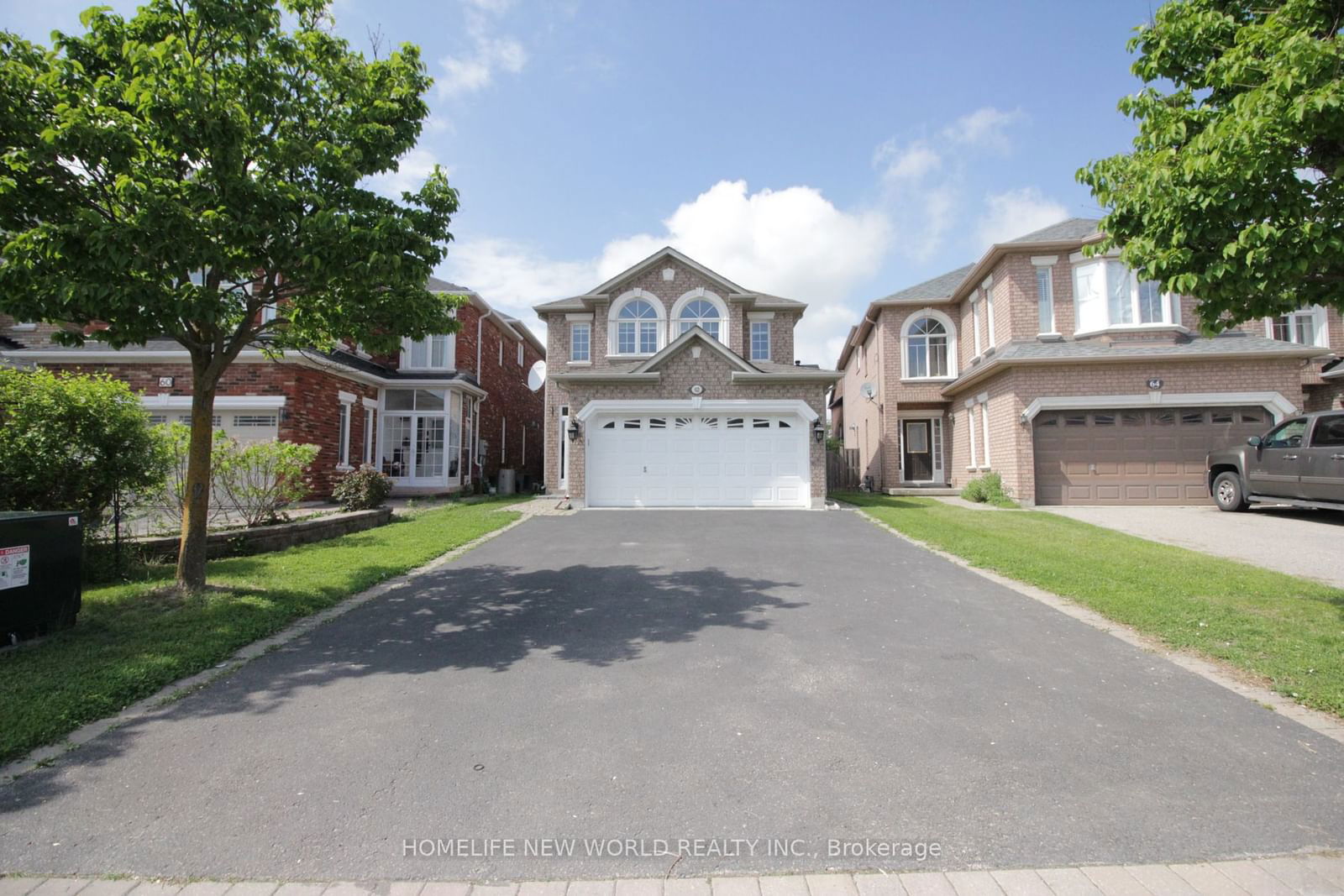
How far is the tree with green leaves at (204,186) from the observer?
4816mm

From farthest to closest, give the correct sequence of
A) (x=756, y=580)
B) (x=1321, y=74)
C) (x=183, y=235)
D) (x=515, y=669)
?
(x=756, y=580) < (x=183, y=235) < (x=515, y=669) < (x=1321, y=74)

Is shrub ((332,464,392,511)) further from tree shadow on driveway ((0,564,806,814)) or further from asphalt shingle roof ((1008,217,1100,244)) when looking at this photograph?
asphalt shingle roof ((1008,217,1100,244))

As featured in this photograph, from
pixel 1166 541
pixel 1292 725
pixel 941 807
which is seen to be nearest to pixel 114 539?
pixel 941 807

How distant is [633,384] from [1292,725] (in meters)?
13.2

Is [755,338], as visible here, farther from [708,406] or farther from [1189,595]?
[1189,595]

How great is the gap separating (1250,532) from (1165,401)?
5.16 m

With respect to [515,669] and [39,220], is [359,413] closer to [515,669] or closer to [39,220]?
[39,220]

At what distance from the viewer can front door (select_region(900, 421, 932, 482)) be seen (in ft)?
71.8

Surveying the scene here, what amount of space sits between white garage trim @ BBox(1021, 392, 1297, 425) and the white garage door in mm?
5918

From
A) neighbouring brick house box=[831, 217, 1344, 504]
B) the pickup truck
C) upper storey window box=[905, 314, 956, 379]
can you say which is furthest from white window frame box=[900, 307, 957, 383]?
the pickup truck

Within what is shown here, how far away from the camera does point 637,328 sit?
19.3 meters

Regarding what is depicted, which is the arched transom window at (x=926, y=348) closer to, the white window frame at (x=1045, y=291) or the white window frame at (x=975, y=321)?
the white window frame at (x=975, y=321)

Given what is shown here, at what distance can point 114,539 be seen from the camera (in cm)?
730

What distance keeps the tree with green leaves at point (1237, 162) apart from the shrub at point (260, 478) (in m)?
11.4
